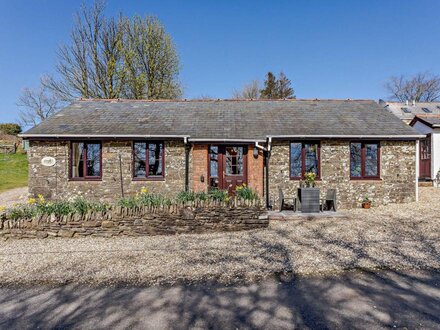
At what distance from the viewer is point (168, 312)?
351 cm

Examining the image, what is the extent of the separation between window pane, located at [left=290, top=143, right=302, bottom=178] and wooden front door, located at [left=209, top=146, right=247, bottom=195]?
1993mm

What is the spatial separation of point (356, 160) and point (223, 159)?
5.81m

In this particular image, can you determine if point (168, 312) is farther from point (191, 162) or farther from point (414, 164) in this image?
point (414, 164)

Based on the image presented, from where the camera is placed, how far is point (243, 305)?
3.63 metres

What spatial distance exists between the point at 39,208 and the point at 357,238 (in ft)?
28.2

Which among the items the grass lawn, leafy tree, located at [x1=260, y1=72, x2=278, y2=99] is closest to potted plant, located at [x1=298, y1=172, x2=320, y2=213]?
the grass lawn

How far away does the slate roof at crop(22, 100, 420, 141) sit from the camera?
11188mm

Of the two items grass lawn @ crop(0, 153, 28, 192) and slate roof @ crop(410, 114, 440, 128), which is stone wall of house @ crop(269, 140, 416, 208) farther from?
grass lawn @ crop(0, 153, 28, 192)

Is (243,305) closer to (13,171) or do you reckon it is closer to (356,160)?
(356,160)

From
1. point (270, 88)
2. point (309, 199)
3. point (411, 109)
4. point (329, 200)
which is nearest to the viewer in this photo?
point (309, 199)

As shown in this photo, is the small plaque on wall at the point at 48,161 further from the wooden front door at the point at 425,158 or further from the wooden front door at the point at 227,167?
the wooden front door at the point at 425,158

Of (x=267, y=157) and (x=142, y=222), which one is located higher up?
(x=267, y=157)

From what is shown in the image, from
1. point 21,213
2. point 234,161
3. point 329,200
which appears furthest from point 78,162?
point 329,200

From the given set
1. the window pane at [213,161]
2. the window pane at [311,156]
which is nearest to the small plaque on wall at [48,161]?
the window pane at [213,161]
